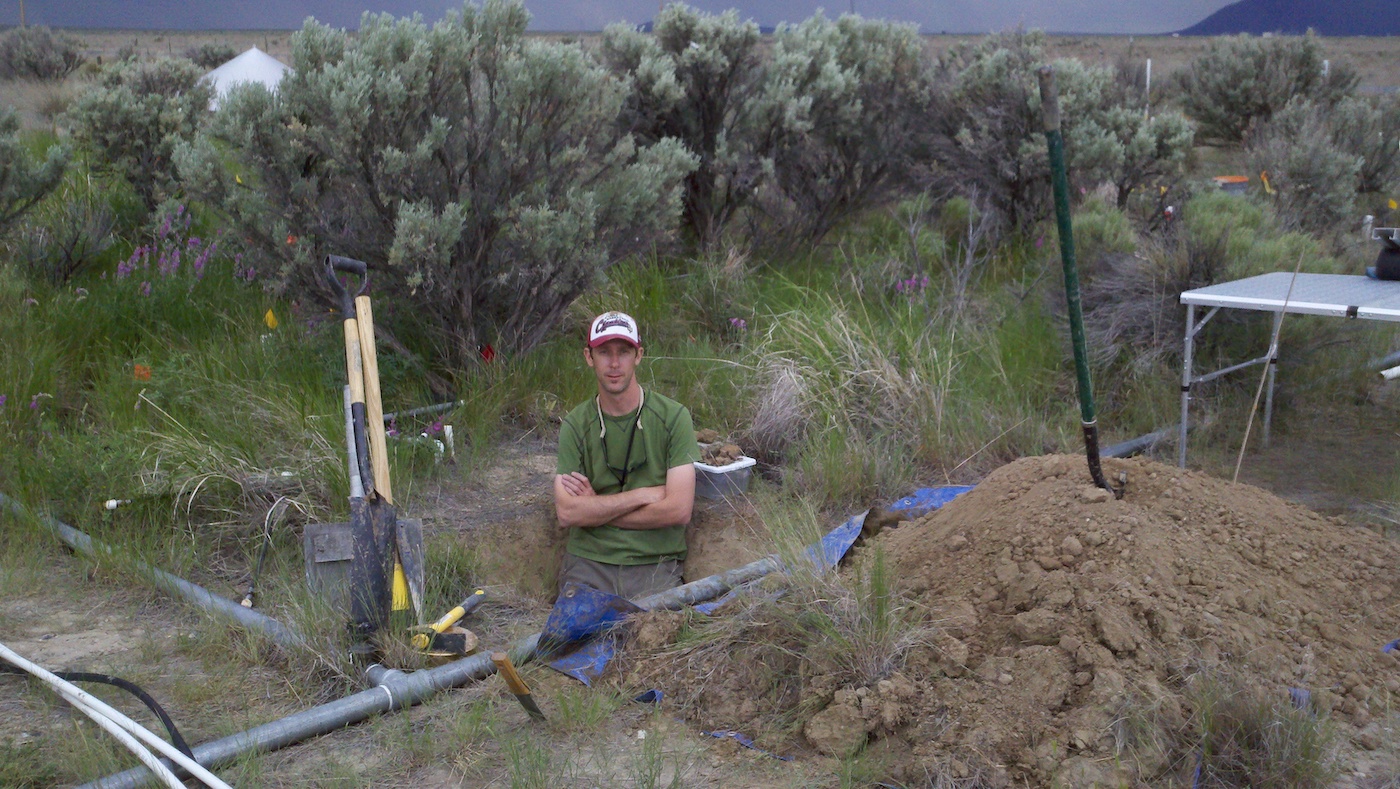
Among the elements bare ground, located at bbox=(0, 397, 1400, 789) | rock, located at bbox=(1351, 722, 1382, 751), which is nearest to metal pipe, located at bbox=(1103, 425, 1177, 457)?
bare ground, located at bbox=(0, 397, 1400, 789)

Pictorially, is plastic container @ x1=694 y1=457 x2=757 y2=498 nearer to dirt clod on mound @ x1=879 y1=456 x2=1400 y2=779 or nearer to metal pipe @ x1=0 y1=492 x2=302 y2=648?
dirt clod on mound @ x1=879 y1=456 x2=1400 y2=779

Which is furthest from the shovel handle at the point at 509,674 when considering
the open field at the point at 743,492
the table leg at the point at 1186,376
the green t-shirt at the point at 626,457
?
the table leg at the point at 1186,376

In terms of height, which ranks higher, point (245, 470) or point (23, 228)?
point (23, 228)

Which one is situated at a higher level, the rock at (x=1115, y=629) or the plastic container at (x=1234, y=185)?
the plastic container at (x=1234, y=185)

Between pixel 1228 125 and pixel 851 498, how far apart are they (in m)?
14.6

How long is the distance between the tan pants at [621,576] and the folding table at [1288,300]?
2.75 m

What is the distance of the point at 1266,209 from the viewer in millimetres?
9219

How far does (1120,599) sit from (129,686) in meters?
3.00

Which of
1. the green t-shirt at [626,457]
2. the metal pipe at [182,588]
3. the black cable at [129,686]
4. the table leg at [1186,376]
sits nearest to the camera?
the black cable at [129,686]

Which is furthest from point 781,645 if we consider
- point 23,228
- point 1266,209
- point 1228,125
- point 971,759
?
point 1228,125

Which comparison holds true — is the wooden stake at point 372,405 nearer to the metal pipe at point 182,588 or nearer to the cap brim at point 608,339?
the metal pipe at point 182,588

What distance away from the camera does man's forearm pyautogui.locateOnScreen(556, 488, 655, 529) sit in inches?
178

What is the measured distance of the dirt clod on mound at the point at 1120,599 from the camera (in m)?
3.16

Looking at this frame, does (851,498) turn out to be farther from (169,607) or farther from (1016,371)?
(169,607)
